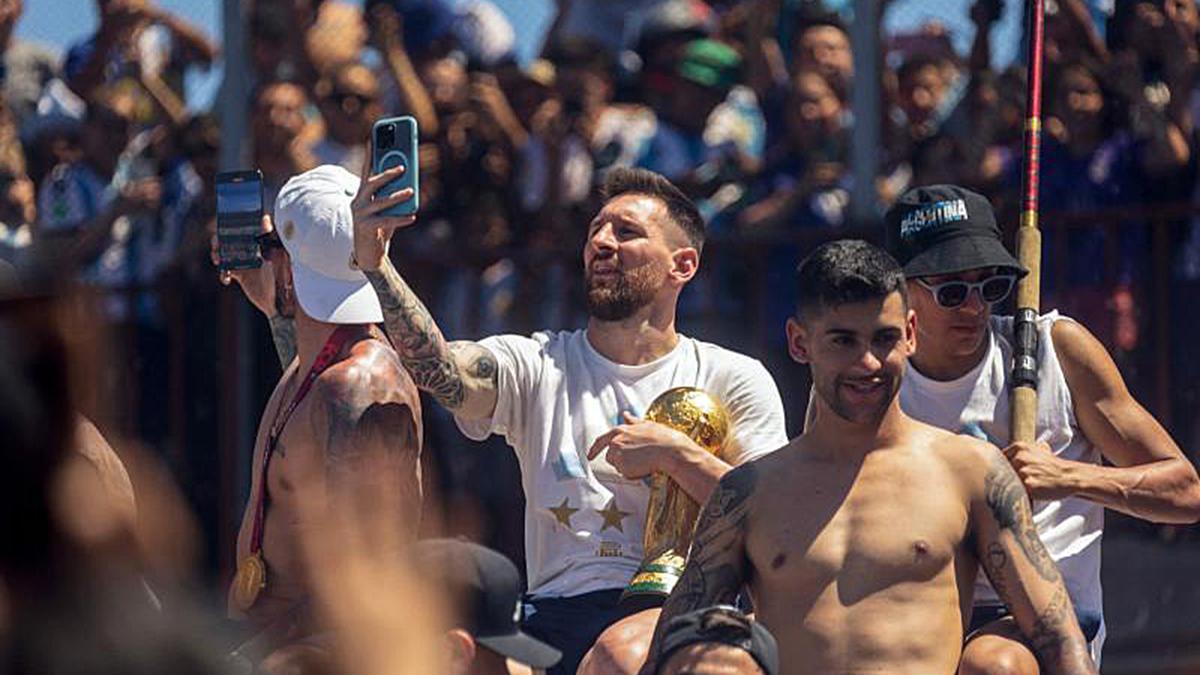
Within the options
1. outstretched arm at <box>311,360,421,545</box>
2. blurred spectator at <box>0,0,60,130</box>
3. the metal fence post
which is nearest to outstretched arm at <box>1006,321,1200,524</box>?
outstretched arm at <box>311,360,421,545</box>

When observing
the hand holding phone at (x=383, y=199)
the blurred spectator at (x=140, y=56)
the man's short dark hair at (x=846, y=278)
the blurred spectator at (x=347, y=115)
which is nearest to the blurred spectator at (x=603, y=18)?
the blurred spectator at (x=347, y=115)

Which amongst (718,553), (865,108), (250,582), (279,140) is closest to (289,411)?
(250,582)

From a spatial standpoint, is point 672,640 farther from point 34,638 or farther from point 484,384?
point 34,638

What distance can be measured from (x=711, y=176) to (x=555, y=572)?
→ 9.79 ft

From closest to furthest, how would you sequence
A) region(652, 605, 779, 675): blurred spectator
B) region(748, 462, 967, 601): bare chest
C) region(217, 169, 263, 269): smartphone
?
region(652, 605, 779, 675): blurred spectator, region(748, 462, 967, 601): bare chest, region(217, 169, 263, 269): smartphone

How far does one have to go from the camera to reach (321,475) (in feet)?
16.7

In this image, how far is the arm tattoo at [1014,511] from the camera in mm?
4605

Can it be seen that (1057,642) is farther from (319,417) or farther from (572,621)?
(319,417)

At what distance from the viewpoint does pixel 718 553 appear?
4.62 metres

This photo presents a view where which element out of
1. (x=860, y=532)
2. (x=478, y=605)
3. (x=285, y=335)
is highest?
(x=285, y=335)

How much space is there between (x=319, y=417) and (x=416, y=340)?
0.32 meters

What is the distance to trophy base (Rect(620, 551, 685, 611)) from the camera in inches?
203

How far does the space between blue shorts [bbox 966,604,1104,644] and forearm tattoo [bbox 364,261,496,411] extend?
4.47 ft

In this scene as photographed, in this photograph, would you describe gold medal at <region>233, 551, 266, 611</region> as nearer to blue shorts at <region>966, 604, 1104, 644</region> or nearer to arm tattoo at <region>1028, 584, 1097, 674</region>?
blue shorts at <region>966, 604, 1104, 644</region>
